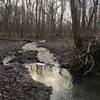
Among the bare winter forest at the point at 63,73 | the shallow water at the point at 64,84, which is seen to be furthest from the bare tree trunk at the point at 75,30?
the shallow water at the point at 64,84

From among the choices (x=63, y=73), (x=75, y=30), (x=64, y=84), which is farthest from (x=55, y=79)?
(x=75, y=30)

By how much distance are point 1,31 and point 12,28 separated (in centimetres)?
345

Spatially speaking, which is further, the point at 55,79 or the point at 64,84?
the point at 55,79

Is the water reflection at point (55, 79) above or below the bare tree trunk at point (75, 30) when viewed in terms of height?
below

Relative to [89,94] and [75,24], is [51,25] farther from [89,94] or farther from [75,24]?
[89,94]

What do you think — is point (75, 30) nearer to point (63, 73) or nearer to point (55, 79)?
point (63, 73)

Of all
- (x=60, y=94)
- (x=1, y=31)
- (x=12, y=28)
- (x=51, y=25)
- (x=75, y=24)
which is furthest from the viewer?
(x=51, y=25)

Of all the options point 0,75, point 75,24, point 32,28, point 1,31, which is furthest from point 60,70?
point 32,28

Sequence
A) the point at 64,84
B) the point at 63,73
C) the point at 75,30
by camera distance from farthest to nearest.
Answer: the point at 75,30 < the point at 63,73 < the point at 64,84

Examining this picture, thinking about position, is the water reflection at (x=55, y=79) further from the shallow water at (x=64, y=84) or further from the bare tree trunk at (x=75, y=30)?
the bare tree trunk at (x=75, y=30)

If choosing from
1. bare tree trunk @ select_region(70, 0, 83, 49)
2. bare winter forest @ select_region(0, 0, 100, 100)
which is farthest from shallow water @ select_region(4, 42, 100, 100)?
bare tree trunk @ select_region(70, 0, 83, 49)

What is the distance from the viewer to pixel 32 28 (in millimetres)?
48312

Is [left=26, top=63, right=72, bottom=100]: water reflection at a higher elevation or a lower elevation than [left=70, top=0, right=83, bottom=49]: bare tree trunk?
lower

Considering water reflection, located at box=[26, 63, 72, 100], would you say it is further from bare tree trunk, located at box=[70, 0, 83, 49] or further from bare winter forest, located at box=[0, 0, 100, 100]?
bare tree trunk, located at box=[70, 0, 83, 49]
